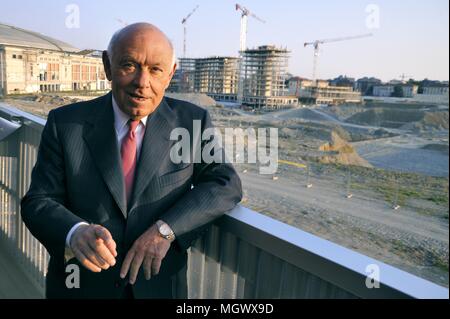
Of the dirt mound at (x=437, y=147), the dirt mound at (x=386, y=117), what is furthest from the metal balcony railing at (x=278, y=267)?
the dirt mound at (x=386, y=117)

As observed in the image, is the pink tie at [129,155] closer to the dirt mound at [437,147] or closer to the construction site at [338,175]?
the construction site at [338,175]

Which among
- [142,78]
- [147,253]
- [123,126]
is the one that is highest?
[142,78]

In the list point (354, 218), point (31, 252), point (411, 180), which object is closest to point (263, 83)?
point (411, 180)

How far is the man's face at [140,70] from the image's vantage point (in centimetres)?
78

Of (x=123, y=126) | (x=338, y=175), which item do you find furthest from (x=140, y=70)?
(x=338, y=175)

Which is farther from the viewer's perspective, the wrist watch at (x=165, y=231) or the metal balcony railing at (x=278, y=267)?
the wrist watch at (x=165, y=231)

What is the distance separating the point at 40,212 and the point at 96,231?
0.52 feet

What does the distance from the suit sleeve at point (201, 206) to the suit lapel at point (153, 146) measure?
87 millimetres

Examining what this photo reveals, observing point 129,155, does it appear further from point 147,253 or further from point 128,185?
point 147,253

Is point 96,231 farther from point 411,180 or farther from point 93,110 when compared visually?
point 411,180

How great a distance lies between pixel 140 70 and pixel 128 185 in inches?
9.5

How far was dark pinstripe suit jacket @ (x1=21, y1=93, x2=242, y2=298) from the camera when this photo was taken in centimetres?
77

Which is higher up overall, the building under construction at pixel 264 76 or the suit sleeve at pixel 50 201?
the building under construction at pixel 264 76

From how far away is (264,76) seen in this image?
4831 centimetres
